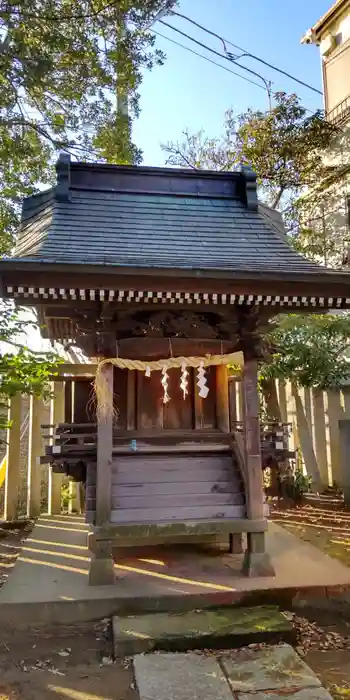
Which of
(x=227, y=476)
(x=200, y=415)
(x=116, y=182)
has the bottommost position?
(x=227, y=476)

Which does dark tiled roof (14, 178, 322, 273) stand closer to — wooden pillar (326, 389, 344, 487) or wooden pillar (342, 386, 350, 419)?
wooden pillar (342, 386, 350, 419)

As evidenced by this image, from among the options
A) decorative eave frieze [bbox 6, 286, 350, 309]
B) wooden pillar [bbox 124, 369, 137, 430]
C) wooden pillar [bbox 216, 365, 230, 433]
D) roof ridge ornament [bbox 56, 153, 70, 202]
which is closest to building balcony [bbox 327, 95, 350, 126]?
roof ridge ornament [bbox 56, 153, 70, 202]

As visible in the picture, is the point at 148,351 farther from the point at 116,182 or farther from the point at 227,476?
the point at 116,182

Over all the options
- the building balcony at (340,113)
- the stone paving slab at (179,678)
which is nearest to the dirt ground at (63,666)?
the stone paving slab at (179,678)

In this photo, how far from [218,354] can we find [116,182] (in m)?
2.97

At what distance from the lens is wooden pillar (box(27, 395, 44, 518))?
782cm

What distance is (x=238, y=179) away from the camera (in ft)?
22.0

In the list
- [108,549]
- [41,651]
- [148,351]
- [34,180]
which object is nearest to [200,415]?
[148,351]

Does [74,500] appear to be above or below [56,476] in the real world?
below

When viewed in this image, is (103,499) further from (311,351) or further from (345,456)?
(345,456)

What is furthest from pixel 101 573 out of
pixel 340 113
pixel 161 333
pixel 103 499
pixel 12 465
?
pixel 340 113

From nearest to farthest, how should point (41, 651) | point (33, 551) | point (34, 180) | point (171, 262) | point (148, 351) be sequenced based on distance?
point (41, 651) → point (171, 262) → point (148, 351) → point (33, 551) → point (34, 180)

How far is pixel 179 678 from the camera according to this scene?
3.25 m

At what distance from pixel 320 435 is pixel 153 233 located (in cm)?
619
